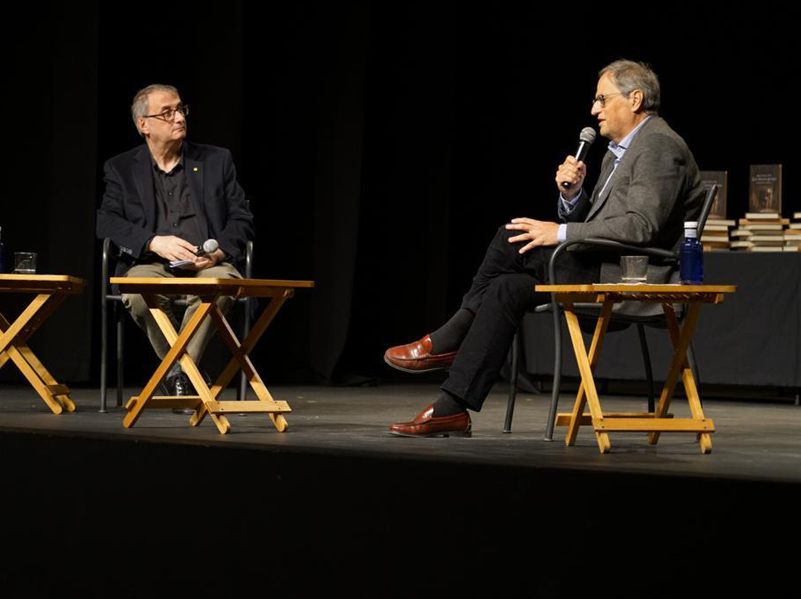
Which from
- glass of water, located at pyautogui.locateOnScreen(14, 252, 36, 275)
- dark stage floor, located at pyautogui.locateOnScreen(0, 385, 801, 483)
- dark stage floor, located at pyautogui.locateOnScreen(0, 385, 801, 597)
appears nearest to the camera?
dark stage floor, located at pyautogui.locateOnScreen(0, 385, 801, 597)

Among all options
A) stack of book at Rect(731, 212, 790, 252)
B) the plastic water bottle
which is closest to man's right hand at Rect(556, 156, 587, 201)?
the plastic water bottle

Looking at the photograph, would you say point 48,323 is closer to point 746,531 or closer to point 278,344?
point 278,344

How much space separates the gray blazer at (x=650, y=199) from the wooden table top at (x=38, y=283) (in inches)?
64.7

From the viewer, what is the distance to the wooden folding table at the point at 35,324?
4.09 meters

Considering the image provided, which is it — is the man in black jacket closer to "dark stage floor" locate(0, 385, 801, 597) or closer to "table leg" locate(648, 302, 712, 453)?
"dark stage floor" locate(0, 385, 801, 597)

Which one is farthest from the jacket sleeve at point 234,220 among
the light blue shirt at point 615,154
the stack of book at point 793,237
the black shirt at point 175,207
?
the stack of book at point 793,237

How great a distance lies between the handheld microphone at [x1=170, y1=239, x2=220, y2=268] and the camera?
384 cm

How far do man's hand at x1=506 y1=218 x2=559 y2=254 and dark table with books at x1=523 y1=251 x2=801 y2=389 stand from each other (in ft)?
6.70

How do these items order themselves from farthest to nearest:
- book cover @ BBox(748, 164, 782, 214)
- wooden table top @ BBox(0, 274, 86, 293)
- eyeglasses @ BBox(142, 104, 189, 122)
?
book cover @ BBox(748, 164, 782, 214), eyeglasses @ BBox(142, 104, 189, 122), wooden table top @ BBox(0, 274, 86, 293)

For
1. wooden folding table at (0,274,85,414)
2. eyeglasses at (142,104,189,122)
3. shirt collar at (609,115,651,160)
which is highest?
eyeglasses at (142,104,189,122)

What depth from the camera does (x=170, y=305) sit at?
448 centimetres

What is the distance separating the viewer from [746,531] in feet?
8.19

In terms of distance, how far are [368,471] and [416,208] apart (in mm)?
4064

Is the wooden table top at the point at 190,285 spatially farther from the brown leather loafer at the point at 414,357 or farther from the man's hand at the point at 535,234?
the man's hand at the point at 535,234
